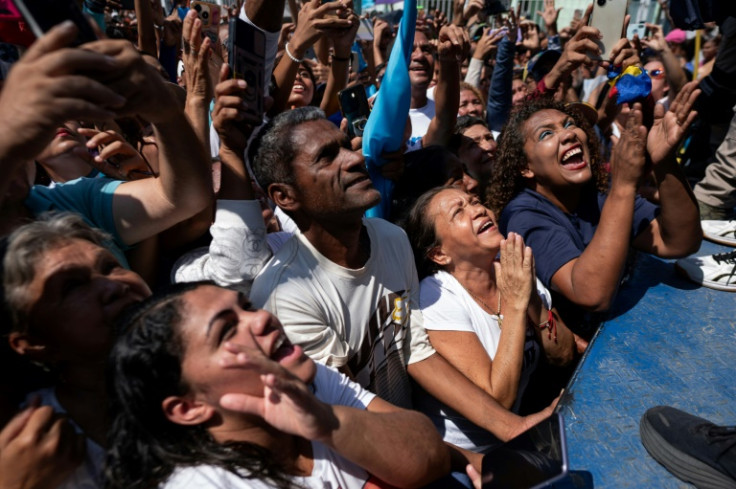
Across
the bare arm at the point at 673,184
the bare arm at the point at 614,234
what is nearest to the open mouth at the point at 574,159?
the bare arm at the point at 673,184

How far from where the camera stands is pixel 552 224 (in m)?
2.34

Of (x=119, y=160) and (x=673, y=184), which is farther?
(x=673, y=184)

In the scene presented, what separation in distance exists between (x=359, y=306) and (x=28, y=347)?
984 millimetres

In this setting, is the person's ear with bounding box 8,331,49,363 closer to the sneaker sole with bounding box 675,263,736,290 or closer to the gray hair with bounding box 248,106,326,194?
the gray hair with bounding box 248,106,326,194

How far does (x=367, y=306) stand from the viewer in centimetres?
180

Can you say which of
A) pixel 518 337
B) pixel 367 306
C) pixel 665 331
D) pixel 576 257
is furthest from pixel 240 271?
pixel 665 331

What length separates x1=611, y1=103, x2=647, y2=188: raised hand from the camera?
1.98 metres

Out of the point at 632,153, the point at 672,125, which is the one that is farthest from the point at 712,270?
the point at 632,153

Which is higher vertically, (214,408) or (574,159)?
(574,159)

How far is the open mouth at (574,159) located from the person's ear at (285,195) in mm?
1460

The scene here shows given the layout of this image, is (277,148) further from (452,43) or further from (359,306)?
(452,43)

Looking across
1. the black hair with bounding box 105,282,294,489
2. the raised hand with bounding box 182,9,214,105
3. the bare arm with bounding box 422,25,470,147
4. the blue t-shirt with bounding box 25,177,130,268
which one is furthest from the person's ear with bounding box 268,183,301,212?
the bare arm with bounding box 422,25,470,147

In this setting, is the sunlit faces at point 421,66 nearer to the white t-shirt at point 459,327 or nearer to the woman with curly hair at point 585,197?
the woman with curly hair at point 585,197

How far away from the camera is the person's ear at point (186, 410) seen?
1.14 m
